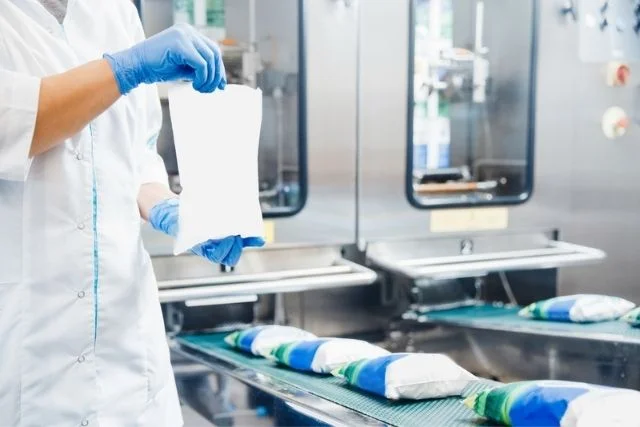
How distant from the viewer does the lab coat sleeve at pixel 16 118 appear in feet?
4.02

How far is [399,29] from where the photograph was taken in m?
2.55

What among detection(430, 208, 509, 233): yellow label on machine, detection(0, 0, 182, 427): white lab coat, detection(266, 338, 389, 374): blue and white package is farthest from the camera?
detection(430, 208, 509, 233): yellow label on machine

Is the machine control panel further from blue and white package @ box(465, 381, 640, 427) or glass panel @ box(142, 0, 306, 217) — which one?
blue and white package @ box(465, 381, 640, 427)

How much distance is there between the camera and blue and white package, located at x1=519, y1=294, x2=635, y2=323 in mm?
2314

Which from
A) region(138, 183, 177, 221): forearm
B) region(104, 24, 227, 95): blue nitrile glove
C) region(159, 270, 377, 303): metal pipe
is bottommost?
region(159, 270, 377, 303): metal pipe

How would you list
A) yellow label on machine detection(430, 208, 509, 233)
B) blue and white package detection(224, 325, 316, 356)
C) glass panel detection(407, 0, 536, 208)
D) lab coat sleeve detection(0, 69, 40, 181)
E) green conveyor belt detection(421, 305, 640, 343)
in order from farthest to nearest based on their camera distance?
glass panel detection(407, 0, 536, 208), yellow label on machine detection(430, 208, 509, 233), green conveyor belt detection(421, 305, 640, 343), blue and white package detection(224, 325, 316, 356), lab coat sleeve detection(0, 69, 40, 181)

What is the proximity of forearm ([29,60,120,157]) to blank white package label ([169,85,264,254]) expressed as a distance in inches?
4.9

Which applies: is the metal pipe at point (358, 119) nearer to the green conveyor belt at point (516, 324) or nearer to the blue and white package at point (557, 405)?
the green conveyor belt at point (516, 324)

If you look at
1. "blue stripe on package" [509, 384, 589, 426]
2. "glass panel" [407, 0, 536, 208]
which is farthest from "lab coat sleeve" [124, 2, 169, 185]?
"glass panel" [407, 0, 536, 208]

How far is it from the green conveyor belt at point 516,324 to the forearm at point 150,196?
1.15 m

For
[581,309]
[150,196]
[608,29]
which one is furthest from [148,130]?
[608,29]

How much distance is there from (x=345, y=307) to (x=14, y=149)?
4.98 feet

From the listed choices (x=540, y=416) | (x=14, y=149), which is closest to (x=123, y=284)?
(x=14, y=149)

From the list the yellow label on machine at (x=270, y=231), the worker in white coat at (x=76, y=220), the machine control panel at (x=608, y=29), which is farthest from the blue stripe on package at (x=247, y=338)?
the machine control panel at (x=608, y=29)
